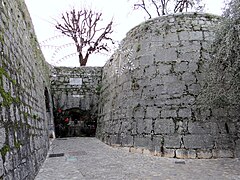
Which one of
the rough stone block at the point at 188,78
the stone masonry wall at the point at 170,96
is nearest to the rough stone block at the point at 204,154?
the stone masonry wall at the point at 170,96

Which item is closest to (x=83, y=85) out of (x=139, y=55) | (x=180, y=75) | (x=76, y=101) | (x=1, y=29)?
(x=76, y=101)

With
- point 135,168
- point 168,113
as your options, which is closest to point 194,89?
point 168,113

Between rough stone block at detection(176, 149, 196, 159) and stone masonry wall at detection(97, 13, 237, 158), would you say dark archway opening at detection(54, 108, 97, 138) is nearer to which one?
stone masonry wall at detection(97, 13, 237, 158)

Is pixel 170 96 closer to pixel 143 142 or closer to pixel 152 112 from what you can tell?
pixel 152 112

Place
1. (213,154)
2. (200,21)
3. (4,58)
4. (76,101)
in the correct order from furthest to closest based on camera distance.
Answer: (76,101) → (200,21) → (213,154) → (4,58)

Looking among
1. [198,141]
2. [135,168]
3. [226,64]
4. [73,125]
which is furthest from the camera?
[73,125]

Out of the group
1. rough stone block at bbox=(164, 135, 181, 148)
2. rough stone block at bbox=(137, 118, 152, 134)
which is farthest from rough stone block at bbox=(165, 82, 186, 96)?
rough stone block at bbox=(164, 135, 181, 148)

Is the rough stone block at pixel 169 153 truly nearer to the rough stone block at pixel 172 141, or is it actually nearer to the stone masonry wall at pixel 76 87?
the rough stone block at pixel 172 141

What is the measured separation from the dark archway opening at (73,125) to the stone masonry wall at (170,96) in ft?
10.8

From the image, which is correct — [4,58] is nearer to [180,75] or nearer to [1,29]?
[1,29]

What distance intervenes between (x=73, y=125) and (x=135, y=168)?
6290mm

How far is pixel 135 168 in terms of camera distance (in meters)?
3.41

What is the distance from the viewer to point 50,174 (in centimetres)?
310

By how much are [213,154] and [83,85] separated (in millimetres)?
6491
